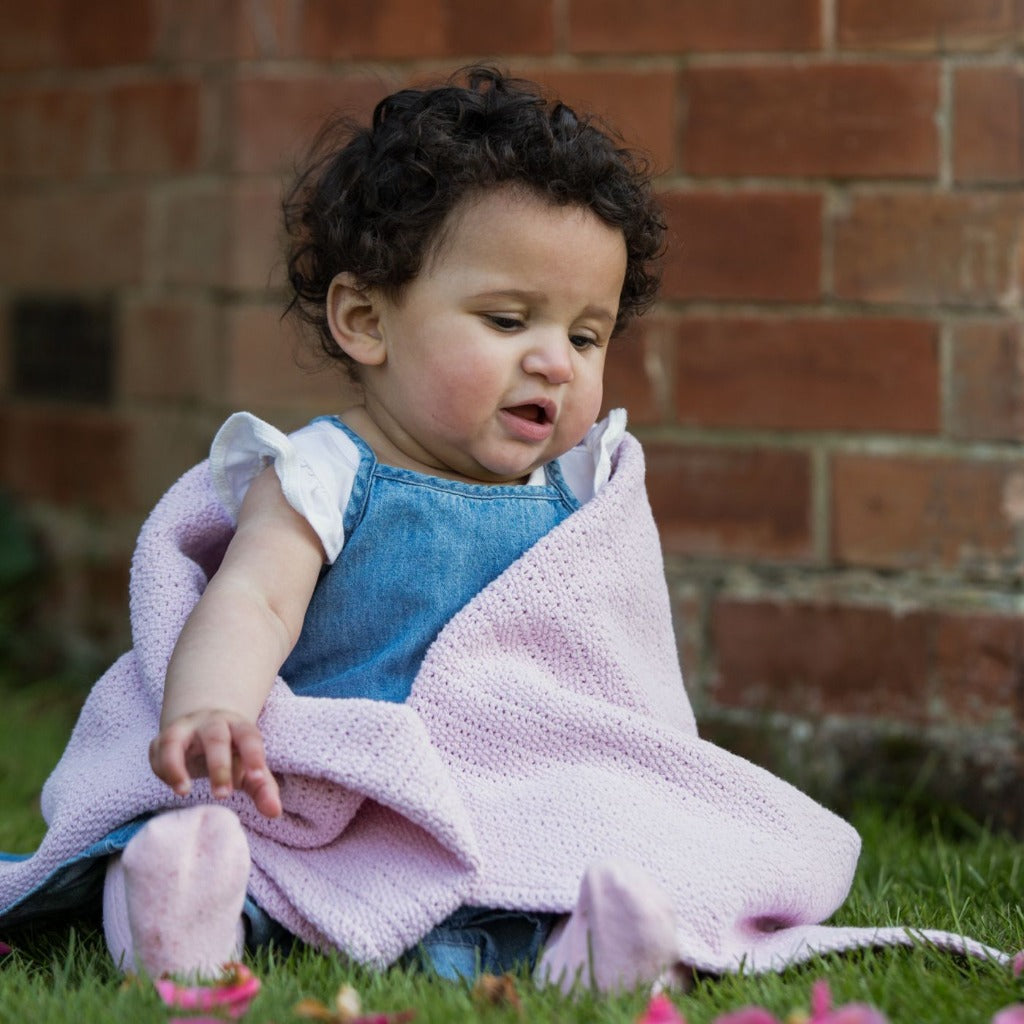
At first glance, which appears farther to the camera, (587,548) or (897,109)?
(897,109)

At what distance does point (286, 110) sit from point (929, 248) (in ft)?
3.99

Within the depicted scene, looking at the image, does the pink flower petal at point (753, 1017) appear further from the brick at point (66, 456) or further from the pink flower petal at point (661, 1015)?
the brick at point (66, 456)

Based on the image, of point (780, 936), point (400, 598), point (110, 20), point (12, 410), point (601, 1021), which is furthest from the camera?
point (12, 410)

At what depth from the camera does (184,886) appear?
153 cm

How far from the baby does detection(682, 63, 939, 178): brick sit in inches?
27.4

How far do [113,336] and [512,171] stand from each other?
1.74 meters

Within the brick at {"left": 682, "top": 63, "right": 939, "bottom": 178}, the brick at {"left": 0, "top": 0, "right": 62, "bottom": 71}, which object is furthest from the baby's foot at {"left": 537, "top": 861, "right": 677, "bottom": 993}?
the brick at {"left": 0, "top": 0, "right": 62, "bottom": 71}

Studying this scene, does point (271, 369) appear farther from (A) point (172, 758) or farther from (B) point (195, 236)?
(A) point (172, 758)

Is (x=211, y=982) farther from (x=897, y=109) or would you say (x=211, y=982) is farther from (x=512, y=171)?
(x=897, y=109)

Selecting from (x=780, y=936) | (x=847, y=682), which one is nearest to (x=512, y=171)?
(x=780, y=936)

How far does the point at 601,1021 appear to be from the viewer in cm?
143

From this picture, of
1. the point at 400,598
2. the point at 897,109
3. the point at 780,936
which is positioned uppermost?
the point at 897,109

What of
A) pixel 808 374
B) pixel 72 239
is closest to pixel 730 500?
pixel 808 374

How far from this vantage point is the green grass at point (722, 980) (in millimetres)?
1461
